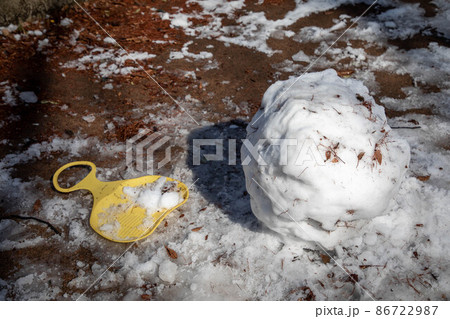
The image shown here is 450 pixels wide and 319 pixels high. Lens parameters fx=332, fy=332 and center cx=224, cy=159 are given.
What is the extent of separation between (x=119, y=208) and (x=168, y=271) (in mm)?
727

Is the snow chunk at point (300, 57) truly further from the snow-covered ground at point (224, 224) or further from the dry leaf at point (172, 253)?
the dry leaf at point (172, 253)

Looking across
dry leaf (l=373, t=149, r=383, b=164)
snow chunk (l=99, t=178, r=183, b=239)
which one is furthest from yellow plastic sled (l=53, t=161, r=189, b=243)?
dry leaf (l=373, t=149, r=383, b=164)

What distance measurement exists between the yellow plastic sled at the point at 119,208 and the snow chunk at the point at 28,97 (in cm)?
126

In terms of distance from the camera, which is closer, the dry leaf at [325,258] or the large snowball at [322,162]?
the large snowball at [322,162]

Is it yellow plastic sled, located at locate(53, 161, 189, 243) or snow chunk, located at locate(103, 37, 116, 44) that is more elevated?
snow chunk, located at locate(103, 37, 116, 44)

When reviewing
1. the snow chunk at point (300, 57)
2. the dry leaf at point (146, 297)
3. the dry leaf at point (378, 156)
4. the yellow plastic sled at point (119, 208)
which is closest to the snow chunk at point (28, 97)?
the yellow plastic sled at point (119, 208)

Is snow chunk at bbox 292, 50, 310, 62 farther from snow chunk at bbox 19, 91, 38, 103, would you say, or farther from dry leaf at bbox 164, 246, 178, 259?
snow chunk at bbox 19, 91, 38, 103

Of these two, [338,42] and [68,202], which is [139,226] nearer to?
[68,202]

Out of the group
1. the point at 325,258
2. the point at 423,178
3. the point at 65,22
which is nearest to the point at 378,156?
the point at 325,258

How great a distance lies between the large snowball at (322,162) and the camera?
6.31 ft

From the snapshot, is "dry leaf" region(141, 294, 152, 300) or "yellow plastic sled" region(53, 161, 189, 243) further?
"yellow plastic sled" region(53, 161, 189, 243)

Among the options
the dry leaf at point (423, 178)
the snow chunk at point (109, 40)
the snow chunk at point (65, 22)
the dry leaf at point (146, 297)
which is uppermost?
the snow chunk at point (65, 22)

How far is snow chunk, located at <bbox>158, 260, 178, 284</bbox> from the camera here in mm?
2266
